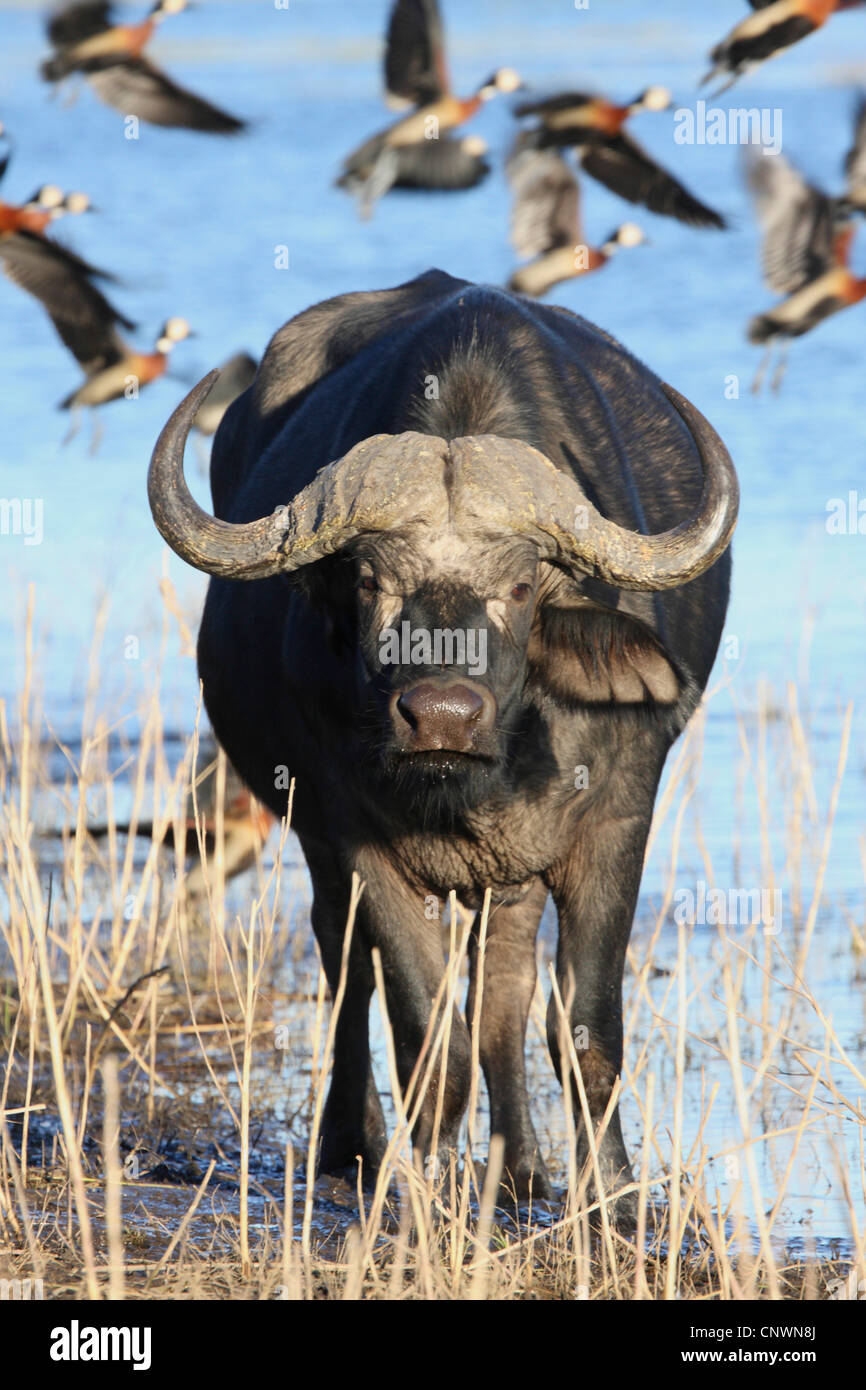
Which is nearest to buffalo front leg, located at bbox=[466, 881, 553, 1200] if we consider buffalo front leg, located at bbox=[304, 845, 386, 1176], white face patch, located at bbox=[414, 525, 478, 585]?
buffalo front leg, located at bbox=[304, 845, 386, 1176]

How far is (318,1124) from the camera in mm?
4496

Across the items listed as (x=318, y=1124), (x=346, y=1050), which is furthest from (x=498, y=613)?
(x=346, y=1050)

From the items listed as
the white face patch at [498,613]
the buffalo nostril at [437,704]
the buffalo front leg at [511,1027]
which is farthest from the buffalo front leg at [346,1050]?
the buffalo nostril at [437,704]

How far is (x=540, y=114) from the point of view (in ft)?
47.3

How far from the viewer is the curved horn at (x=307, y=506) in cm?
429

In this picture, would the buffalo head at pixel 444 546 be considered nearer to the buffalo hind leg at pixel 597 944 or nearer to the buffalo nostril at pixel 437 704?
the buffalo nostril at pixel 437 704

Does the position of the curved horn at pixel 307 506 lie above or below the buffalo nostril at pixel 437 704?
above

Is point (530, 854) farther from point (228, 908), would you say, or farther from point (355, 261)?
point (355, 261)

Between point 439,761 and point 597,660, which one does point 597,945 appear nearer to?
point 597,660

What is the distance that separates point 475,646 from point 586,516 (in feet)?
1.46

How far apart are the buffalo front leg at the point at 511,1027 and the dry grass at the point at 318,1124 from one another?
101 millimetres

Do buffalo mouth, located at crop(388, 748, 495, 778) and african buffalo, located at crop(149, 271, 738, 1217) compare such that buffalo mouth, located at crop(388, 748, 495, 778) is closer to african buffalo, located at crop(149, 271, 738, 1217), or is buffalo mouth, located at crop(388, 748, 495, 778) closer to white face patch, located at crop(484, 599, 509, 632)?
african buffalo, located at crop(149, 271, 738, 1217)

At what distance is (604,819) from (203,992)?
2.12m

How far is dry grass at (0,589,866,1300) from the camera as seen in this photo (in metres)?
3.56
